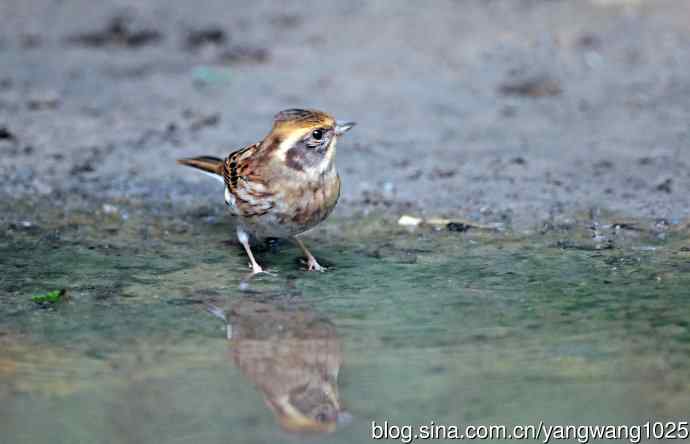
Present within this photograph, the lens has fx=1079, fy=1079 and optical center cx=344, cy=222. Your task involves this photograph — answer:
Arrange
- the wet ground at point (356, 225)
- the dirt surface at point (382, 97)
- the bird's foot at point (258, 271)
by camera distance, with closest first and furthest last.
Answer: the wet ground at point (356, 225) → the bird's foot at point (258, 271) → the dirt surface at point (382, 97)

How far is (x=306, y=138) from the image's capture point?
6.49 metres

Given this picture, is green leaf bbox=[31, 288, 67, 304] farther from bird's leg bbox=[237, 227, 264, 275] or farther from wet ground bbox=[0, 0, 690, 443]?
bird's leg bbox=[237, 227, 264, 275]

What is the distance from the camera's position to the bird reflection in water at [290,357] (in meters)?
4.29

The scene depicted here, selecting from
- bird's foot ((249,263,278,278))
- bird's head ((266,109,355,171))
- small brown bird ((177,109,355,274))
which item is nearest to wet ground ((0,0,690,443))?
bird's foot ((249,263,278,278))

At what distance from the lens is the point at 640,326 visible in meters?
5.18

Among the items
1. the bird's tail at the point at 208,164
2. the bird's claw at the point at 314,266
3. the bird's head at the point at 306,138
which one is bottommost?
the bird's claw at the point at 314,266

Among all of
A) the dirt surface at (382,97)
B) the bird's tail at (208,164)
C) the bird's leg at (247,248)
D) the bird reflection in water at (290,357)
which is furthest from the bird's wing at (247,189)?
the dirt surface at (382,97)

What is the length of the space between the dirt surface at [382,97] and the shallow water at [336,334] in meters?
1.06

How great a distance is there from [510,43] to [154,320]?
22.6 feet

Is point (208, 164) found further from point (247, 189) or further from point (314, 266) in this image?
point (314, 266)

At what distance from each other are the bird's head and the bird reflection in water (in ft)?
3.25

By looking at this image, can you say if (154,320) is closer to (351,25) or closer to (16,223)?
(16,223)

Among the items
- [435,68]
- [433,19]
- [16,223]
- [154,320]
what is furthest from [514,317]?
[433,19]

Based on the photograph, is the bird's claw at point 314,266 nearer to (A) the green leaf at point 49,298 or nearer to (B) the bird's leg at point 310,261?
(B) the bird's leg at point 310,261
